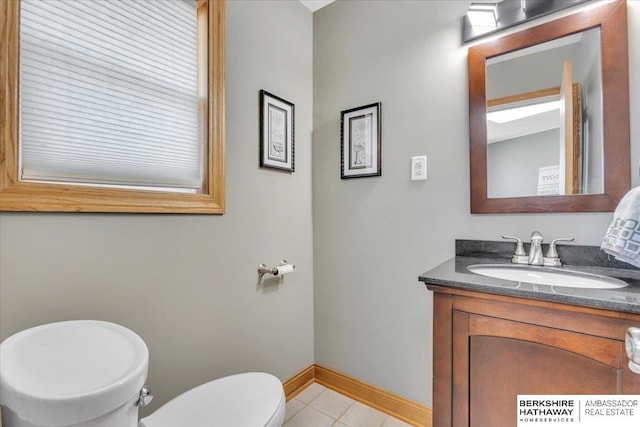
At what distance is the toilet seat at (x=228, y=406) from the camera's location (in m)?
0.92

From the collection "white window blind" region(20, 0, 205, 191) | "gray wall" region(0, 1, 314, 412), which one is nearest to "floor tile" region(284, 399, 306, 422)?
"gray wall" region(0, 1, 314, 412)

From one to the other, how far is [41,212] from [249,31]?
1.25 metres

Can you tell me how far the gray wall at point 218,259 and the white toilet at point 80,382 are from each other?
24 centimetres

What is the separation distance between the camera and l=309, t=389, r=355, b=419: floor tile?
5.37 feet

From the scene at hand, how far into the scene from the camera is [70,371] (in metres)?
0.63

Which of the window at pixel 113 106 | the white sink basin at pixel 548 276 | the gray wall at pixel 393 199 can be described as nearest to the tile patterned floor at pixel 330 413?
the gray wall at pixel 393 199

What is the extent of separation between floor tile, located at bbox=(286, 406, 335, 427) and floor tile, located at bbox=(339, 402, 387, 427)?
80 mm

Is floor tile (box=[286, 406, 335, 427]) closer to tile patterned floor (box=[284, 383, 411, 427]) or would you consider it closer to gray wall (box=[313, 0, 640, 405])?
tile patterned floor (box=[284, 383, 411, 427])

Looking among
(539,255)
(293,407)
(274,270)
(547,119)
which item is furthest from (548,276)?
(293,407)

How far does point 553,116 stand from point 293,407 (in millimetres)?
1915

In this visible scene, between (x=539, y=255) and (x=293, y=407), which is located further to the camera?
(x=293, y=407)

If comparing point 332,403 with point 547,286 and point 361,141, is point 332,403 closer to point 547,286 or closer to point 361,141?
point 547,286

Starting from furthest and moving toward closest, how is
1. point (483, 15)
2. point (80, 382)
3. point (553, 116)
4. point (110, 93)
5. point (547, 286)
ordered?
point (483, 15) < point (553, 116) < point (110, 93) < point (547, 286) < point (80, 382)

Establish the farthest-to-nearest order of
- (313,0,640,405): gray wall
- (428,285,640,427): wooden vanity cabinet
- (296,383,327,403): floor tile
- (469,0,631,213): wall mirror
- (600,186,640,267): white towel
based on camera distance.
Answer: (296,383,327,403): floor tile, (313,0,640,405): gray wall, (469,0,631,213): wall mirror, (600,186,640,267): white towel, (428,285,640,427): wooden vanity cabinet
